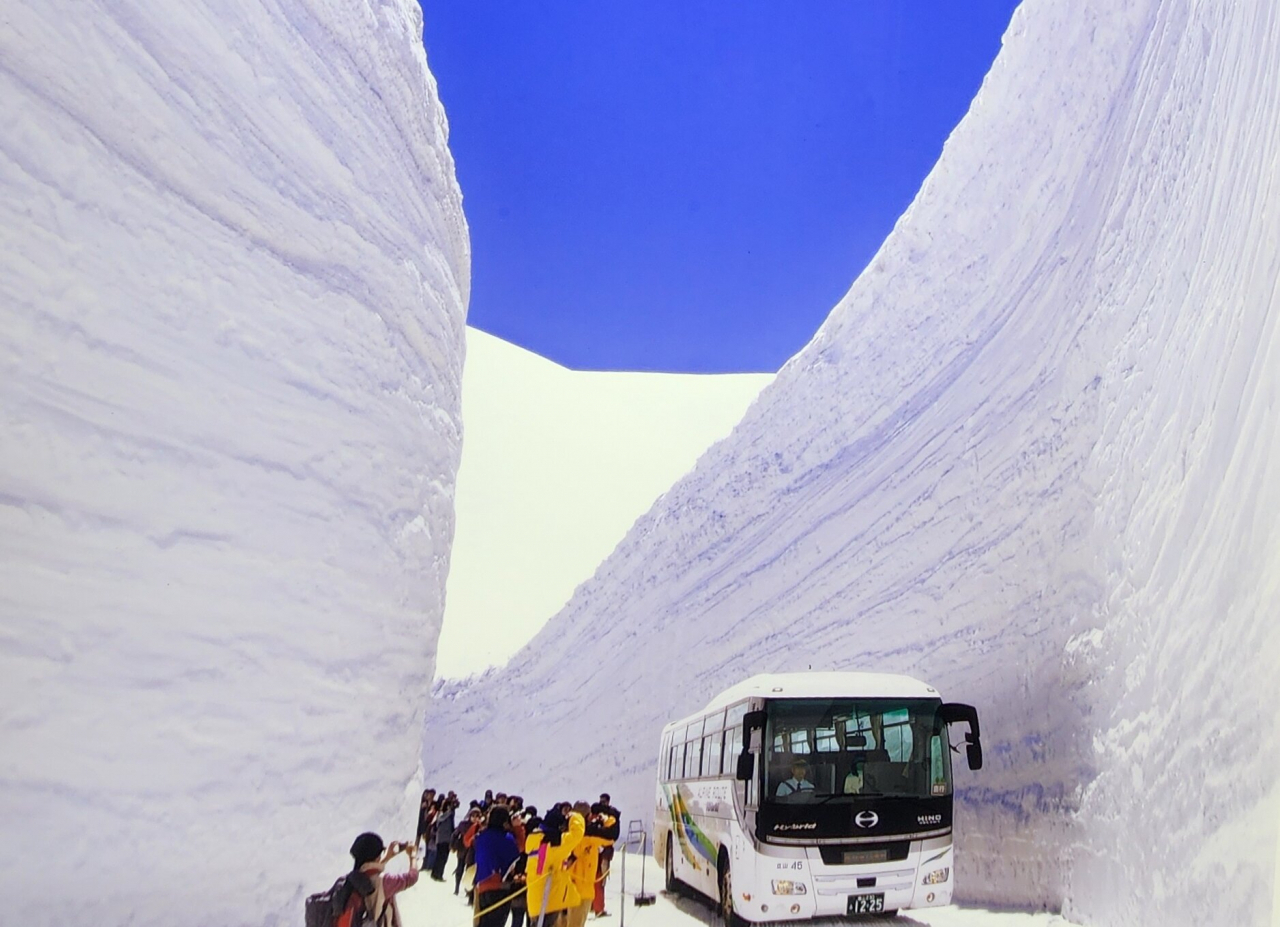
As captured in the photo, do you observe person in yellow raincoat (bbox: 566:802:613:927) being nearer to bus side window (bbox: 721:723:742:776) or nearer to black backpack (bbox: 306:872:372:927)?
bus side window (bbox: 721:723:742:776)

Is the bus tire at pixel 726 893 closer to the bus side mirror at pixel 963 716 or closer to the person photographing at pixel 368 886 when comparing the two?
the bus side mirror at pixel 963 716

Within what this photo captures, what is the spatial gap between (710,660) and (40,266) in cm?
1065

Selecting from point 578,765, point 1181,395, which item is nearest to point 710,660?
point 578,765

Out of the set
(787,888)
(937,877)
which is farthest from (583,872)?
(937,877)

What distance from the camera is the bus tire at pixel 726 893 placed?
6.51m

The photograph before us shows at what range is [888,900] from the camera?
19.7ft

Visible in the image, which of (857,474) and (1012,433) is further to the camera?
(857,474)

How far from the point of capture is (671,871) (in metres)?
9.00

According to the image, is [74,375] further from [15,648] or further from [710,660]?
[710,660]

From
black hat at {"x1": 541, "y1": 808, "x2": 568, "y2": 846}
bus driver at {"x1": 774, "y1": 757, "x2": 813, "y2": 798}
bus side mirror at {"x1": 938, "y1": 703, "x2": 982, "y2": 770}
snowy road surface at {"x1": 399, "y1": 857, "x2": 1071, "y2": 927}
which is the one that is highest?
bus side mirror at {"x1": 938, "y1": 703, "x2": 982, "y2": 770}

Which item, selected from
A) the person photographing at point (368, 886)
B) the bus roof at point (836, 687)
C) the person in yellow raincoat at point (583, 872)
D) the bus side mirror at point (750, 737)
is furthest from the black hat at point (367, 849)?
the bus roof at point (836, 687)

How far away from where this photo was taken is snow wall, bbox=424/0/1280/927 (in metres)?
5.92

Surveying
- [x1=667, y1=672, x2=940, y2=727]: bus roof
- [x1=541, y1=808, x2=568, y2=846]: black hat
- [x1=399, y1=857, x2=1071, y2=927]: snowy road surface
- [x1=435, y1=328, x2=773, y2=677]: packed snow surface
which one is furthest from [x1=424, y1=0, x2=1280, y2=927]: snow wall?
[x1=435, y1=328, x2=773, y2=677]: packed snow surface

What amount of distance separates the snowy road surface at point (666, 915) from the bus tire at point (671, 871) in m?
0.09
